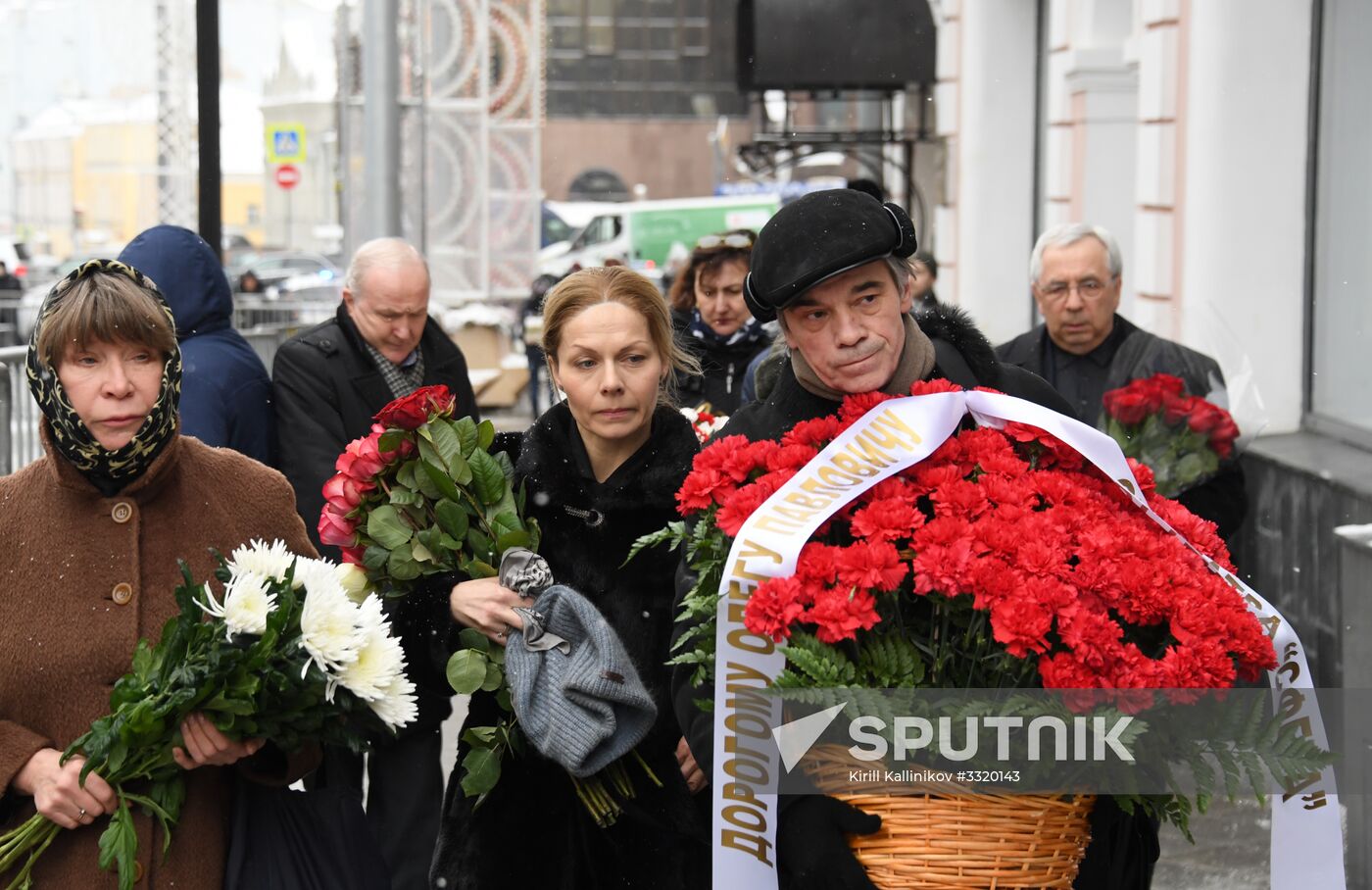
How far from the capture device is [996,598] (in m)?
A: 2.45

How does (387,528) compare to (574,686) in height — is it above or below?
above

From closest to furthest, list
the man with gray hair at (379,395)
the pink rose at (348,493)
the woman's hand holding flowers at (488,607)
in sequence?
the woman's hand holding flowers at (488,607) < the pink rose at (348,493) < the man with gray hair at (379,395)

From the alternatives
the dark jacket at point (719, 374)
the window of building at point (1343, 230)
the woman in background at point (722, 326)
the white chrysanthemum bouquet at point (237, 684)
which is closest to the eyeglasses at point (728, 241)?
the woman in background at point (722, 326)

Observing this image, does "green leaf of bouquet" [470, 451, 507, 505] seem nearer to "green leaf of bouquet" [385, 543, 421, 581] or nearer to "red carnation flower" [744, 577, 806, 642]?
"green leaf of bouquet" [385, 543, 421, 581]

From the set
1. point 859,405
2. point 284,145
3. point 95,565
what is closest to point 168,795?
point 95,565

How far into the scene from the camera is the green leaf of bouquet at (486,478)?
12.9ft

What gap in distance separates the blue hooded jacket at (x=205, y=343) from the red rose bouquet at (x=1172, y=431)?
263 cm

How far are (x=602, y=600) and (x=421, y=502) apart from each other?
0.45 meters

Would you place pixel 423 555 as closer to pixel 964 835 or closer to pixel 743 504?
pixel 743 504

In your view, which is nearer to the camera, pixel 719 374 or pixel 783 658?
pixel 783 658

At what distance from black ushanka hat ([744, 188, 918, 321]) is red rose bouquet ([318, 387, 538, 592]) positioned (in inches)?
40.2

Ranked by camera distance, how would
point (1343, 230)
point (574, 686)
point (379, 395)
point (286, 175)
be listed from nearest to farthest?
point (574, 686) → point (379, 395) → point (1343, 230) → point (286, 175)

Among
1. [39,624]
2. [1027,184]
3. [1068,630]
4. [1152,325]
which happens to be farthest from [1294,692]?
[1027,184]

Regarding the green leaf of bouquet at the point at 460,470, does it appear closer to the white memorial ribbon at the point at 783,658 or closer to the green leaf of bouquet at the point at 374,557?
the green leaf of bouquet at the point at 374,557
